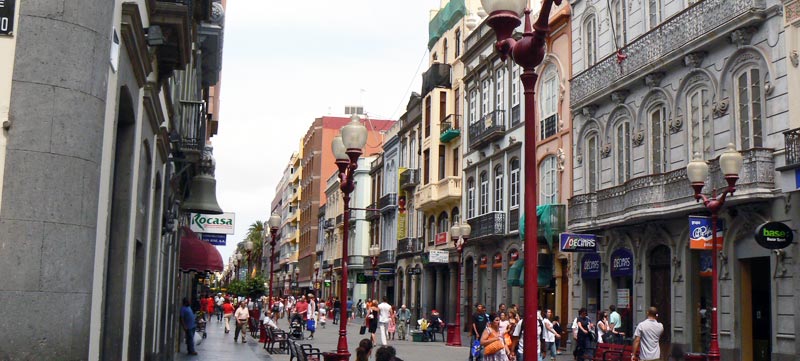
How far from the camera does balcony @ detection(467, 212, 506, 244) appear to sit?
37812mm

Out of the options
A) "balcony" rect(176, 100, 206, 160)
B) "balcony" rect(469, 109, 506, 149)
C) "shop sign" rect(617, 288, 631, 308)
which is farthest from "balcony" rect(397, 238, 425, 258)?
"balcony" rect(176, 100, 206, 160)

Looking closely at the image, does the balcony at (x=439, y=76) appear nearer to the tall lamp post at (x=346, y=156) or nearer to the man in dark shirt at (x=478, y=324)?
the man in dark shirt at (x=478, y=324)

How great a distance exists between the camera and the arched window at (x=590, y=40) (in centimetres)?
3041

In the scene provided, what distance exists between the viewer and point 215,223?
29.2m

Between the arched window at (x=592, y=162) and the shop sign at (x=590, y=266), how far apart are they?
7.35 feet

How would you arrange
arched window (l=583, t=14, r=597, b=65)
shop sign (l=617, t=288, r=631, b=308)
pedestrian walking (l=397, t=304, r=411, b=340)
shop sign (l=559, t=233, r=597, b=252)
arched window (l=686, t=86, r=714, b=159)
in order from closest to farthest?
arched window (l=686, t=86, r=714, b=159), shop sign (l=617, t=288, r=631, b=308), shop sign (l=559, t=233, r=597, b=252), arched window (l=583, t=14, r=597, b=65), pedestrian walking (l=397, t=304, r=411, b=340)

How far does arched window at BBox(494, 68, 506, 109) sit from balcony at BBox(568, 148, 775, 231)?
953 centimetres

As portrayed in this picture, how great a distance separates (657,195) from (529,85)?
682 inches

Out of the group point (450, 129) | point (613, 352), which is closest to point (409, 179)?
point (450, 129)

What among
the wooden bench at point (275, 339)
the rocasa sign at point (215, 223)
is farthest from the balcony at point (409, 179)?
the wooden bench at point (275, 339)

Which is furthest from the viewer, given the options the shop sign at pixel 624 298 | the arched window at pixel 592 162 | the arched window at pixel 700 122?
the arched window at pixel 592 162

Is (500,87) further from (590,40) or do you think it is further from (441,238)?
(441,238)

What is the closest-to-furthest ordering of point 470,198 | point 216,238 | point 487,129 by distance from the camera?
point 216,238
point 487,129
point 470,198

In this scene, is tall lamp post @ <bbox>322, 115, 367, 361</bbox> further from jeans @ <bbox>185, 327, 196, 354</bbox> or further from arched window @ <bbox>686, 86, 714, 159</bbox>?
arched window @ <bbox>686, 86, 714, 159</bbox>
